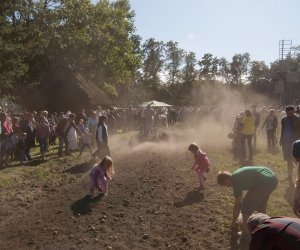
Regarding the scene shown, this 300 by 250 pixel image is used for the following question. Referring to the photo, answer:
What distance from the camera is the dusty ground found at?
8.53m

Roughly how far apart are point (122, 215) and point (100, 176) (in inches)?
84.4

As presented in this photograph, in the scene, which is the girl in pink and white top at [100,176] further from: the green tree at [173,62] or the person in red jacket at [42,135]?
the green tree at [173,62]

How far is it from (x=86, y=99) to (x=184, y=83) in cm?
8257

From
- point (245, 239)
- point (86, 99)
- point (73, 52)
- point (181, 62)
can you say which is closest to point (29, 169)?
point (245, 239)

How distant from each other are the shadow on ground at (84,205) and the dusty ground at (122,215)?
0.02 m

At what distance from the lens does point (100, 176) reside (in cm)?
1216

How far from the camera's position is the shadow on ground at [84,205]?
10.6 metres

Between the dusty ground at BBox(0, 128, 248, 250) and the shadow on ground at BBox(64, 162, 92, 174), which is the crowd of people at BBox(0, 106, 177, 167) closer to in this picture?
the shadow on ground at BBox(64, 162, 92, 174)

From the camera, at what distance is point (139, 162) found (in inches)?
730

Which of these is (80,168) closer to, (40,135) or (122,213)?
(40,135)

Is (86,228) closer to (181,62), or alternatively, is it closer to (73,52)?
(73,52)

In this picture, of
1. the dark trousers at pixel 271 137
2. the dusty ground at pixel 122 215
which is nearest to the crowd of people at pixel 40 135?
the dusty ground at pixel 122 215

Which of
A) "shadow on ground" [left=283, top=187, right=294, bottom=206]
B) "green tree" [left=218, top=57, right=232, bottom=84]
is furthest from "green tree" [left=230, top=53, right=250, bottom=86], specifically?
"shadow on ground" [left=283, top=187, right=294, bottom=206]

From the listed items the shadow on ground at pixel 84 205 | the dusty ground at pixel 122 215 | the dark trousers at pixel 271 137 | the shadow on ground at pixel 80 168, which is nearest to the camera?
the dusty ground at pixel 122 215
